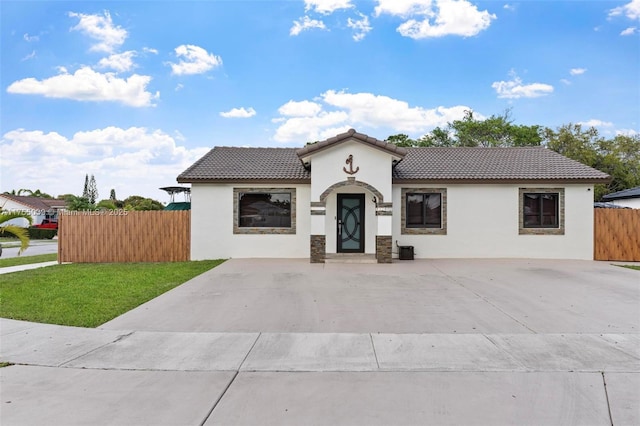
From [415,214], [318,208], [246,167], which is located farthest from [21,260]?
[415,214]

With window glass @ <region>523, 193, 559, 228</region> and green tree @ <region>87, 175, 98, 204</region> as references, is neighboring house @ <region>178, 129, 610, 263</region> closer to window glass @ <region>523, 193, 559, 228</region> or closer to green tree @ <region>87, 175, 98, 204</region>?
window glass @ <region>523, 193, 559, 228</region>

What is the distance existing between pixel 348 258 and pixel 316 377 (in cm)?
1004

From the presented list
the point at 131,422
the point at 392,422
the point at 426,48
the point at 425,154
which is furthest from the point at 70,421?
the point at 426,48

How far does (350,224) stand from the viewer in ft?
51.0

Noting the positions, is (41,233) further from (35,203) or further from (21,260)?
(21,260)

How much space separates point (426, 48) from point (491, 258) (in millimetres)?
13011

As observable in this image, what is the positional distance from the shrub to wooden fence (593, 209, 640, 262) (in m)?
40.6

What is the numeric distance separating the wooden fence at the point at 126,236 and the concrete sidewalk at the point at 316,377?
9.36 meters

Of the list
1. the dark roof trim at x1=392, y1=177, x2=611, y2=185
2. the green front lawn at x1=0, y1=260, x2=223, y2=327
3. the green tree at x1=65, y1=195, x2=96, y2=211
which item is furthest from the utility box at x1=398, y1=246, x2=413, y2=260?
the green tree at x1=65, y1=195, x2=96, y2=211

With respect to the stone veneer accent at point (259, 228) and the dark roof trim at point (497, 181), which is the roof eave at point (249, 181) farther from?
the dark roof trim at point (497, 181)

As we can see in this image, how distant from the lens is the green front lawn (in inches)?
279

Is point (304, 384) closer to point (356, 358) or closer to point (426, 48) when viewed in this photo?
point (356, 358)

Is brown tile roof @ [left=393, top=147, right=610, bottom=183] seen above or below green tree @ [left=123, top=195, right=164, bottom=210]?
above

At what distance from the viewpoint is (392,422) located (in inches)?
138
